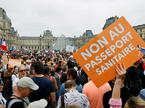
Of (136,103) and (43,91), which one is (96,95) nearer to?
(43,91)

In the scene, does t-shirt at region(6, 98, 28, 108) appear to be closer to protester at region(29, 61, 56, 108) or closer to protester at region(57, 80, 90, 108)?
protester at region(57, 80, 90, 108)

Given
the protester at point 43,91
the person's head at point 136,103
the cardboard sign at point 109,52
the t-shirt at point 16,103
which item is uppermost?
the cardboard sign at point 109,52

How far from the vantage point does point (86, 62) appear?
5328mm

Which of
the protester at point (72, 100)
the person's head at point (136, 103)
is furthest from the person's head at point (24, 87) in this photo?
the person's head at point (136, 103)

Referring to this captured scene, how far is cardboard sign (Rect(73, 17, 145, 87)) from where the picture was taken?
5230 mm

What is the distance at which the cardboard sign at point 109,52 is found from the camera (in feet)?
17.2

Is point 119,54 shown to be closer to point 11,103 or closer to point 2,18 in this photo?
point 11,103

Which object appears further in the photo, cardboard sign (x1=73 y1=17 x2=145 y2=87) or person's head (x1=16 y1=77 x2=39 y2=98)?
person's head (x1=16 y1=77 x2=39 y2=98)

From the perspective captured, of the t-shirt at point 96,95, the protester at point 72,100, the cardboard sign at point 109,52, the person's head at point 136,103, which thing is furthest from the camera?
the t-shirt at point 96,95

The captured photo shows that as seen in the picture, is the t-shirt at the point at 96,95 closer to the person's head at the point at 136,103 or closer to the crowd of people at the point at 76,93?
the crowd of people at the point at 76,93

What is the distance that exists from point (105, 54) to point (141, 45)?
50 centimetres

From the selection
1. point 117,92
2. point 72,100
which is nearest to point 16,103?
point 72,100

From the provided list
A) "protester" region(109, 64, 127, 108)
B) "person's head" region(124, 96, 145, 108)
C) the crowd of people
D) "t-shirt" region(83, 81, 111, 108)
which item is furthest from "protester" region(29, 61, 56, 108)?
"person's head" region(124, 96, 145, 108)

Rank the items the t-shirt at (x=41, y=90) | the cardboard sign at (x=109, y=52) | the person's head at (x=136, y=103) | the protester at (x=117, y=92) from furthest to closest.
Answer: the t-shirt at (x=41, y=90) → the cardboard sign at (x=109, y=52) → the protester at (x=117, y=92) → the person's head at (x=136, y=103)
